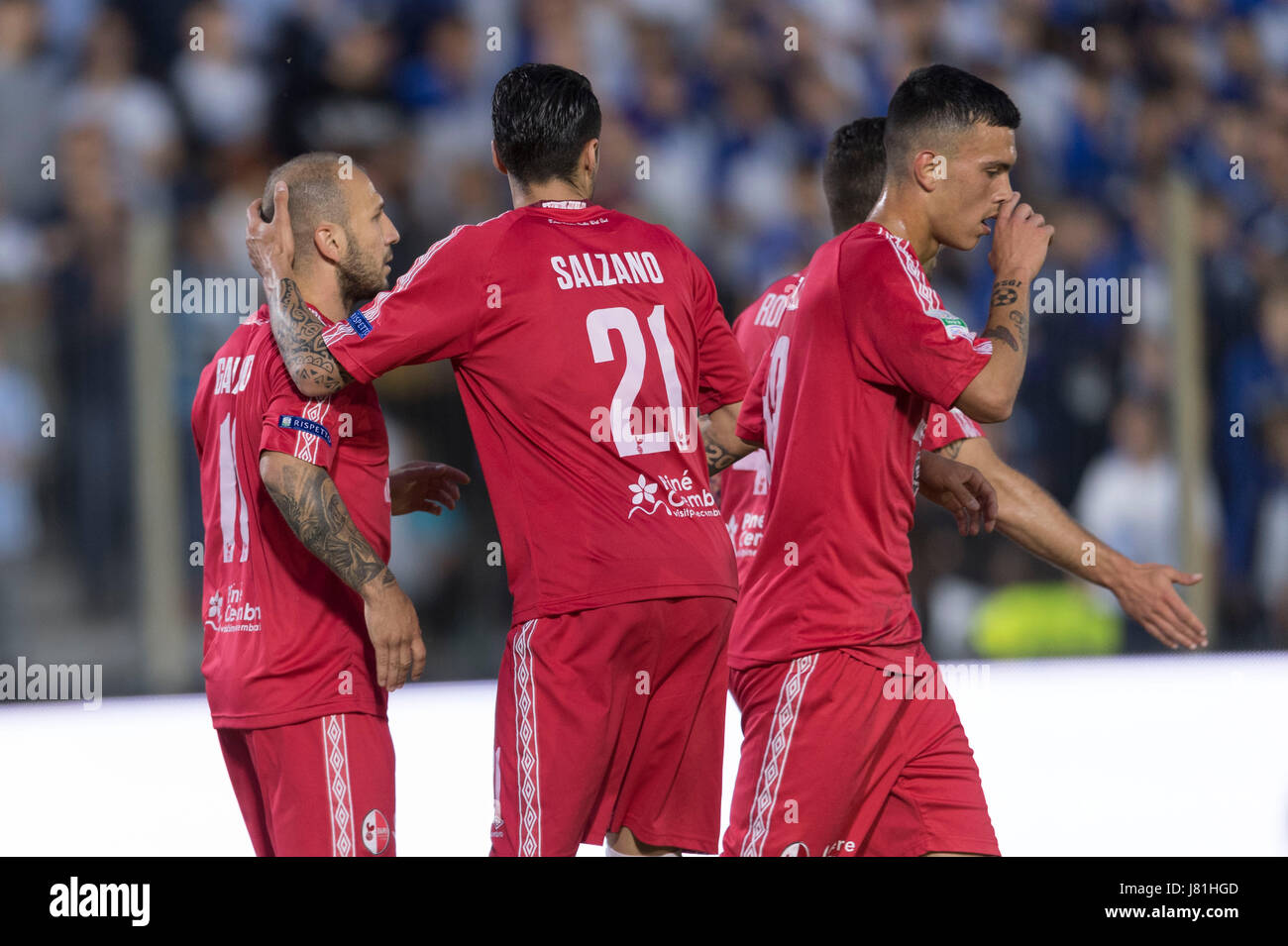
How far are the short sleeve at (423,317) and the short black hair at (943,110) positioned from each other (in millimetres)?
864

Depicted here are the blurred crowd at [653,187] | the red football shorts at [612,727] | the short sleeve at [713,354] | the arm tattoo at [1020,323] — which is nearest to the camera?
the red football shorts at [612,727]

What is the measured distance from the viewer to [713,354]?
2908 mm

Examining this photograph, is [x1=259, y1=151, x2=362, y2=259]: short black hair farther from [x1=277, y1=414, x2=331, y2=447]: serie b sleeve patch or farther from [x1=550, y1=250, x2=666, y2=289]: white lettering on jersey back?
[x1=550, y1=250, x2=666, y2=289]: white lettering on jersey back

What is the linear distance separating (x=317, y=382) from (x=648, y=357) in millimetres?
596

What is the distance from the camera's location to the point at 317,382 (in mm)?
2572

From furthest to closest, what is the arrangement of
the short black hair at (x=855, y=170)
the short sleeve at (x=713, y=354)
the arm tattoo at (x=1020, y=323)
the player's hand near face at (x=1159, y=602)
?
1. the short black hair at (x=855, y=170)
2. the short sleeve at (x=713, y=354)
3. the player's hand near face at (x=1159, y=602)
4. the arm tattoo at (x=1020, y=323)

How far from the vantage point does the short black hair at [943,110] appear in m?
2.76

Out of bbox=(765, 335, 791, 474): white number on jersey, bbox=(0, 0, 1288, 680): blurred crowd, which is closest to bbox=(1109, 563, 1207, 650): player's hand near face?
bbox=(765, 335, 791, 474): white number on jersey

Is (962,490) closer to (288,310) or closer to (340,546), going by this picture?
(340,546)

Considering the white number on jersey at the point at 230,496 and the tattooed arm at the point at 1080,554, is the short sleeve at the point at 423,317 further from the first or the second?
the tattooed arm at the point at 1080,554

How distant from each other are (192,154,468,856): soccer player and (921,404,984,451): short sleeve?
117cm

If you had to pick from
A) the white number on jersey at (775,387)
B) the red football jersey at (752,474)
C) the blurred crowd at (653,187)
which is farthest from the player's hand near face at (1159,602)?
the blurred crowd at (653,187)

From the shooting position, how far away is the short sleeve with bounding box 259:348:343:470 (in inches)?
102

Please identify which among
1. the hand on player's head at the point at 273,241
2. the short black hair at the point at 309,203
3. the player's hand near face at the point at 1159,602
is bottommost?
the player's hand near face at the point at 1159,602
